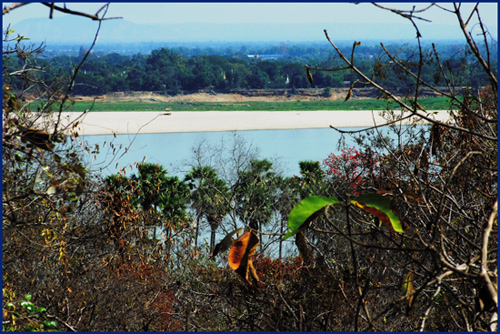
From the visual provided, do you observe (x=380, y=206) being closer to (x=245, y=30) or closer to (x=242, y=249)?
(x=242, y=249)

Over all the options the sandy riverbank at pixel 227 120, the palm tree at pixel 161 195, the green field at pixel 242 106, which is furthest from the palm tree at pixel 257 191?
the green field at pixel 242 106

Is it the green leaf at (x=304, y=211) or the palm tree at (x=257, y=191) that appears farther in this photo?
the palm tree at (x=257, y=191)

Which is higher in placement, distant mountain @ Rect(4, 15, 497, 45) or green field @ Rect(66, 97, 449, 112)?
distant mountain @ Rect(4, 15, 497, 45)

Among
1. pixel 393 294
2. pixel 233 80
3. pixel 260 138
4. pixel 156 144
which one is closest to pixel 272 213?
pixel 393 294

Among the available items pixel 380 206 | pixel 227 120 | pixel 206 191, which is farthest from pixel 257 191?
pixel 227 120

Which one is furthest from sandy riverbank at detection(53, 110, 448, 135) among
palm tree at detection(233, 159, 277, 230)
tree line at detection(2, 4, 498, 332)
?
tree line at detection(2, 4, 498, 332)

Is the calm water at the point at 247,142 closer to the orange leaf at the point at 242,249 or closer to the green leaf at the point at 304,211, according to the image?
the orange leaf at the point at 242,249

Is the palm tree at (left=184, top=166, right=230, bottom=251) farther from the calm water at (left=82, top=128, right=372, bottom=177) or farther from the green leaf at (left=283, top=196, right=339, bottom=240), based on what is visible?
the green leaf at (left=283, top=196, right=339, bottom=240)
